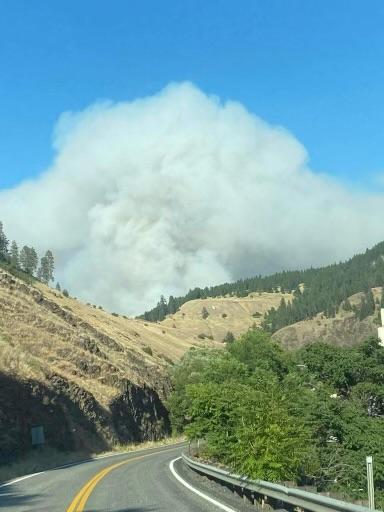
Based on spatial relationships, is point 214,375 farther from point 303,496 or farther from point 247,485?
point 303,496

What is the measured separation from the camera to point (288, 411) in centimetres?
2736

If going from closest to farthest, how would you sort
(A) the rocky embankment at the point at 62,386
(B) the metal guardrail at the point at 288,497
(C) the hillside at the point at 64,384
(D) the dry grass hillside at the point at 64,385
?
(B) the metal guardrail at the point at 288,497, (A) the rocky embankment at the point at 62,386, (D) the dry grass hillside at the point at 64,385, (C) the hillside at the point at 64,384

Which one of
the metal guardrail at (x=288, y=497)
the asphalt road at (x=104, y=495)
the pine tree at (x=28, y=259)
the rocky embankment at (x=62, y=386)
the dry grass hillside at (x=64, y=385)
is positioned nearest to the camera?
the metal guardrail at (x=288, y=497)

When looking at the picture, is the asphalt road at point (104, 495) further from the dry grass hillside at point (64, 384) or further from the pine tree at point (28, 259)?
the pine tree at point (28, 259)

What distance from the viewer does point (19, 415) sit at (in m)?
44.3

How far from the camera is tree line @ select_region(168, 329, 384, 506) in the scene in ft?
63.9

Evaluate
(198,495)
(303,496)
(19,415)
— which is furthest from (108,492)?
(19,415)

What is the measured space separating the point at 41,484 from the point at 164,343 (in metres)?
127

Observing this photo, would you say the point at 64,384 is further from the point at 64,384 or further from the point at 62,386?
the point at 62,386

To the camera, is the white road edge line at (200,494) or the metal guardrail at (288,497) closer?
the metal guardrail at (288,497)

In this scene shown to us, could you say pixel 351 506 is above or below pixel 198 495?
above

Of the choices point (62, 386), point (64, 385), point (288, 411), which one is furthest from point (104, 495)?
point (64, 385)

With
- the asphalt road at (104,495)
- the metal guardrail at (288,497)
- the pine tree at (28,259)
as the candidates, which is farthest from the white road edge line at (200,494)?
the pine tree at (28,259)

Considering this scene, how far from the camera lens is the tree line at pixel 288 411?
766 inches
